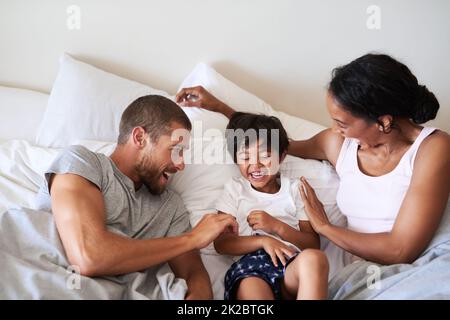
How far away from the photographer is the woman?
119 cm

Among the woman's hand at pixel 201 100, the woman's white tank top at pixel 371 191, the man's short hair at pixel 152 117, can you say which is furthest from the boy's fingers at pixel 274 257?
the woman's hand at pixel 201 100

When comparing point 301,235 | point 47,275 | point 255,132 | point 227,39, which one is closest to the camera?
point 47,275

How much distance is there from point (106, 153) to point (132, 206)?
1.12 feet

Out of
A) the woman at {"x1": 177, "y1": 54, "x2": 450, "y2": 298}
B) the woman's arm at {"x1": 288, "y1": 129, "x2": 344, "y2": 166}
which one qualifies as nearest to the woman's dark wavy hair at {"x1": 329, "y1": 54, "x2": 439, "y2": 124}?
the woman at {"x1": 177, "y1": 54, "x2": 450, "y2": 298}

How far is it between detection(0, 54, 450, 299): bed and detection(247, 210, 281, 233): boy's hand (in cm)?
16

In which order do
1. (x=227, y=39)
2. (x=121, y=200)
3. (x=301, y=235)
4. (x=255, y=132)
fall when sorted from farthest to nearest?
(x=227, y=39), (x=255, y=132), (x=301, y=235), (x=121, y=200)

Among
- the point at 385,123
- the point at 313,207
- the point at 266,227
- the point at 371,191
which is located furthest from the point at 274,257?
the point at 385,123

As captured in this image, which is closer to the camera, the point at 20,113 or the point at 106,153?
the point at 106,153

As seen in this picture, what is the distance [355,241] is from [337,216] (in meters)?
0.22

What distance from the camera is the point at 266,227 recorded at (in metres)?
1.28

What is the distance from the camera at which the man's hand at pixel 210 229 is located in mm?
1152

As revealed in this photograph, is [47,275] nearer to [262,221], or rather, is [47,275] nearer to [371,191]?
[262,221]
